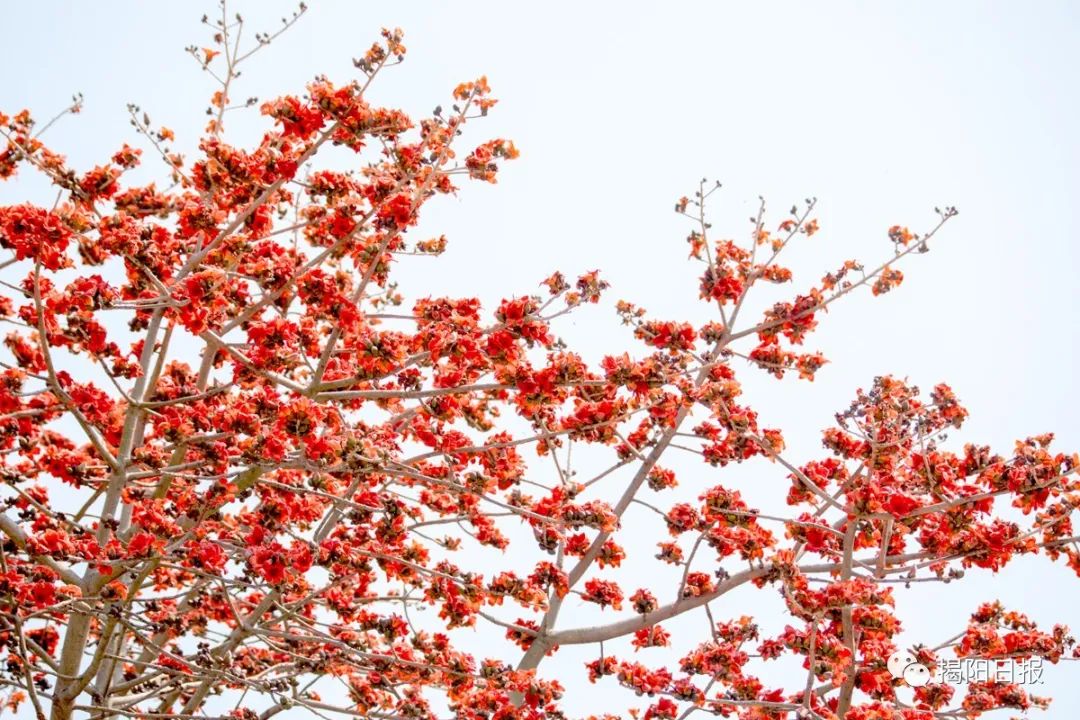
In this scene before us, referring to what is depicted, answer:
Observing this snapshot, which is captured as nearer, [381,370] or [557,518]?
[381,370]

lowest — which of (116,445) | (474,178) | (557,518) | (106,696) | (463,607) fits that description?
(106,696)

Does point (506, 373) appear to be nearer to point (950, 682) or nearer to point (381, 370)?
point (381, 370)

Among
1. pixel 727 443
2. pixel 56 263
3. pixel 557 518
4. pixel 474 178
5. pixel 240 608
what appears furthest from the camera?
pixel 240 608

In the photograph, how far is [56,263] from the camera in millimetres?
4820

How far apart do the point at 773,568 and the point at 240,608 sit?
4472 mm

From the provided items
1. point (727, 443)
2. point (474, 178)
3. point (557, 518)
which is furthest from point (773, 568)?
point (474, 178)

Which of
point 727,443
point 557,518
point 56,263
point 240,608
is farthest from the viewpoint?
point 240,608

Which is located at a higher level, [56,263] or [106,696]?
[56,263]

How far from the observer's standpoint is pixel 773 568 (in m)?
6.11

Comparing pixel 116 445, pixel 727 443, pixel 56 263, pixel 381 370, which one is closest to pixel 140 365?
pixel 116 445

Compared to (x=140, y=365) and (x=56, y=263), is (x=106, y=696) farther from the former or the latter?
(x=56, y=263)

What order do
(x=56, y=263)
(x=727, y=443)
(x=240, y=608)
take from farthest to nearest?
(x=240, y=608) < (x=727, y=443) < (x=56, y=263)

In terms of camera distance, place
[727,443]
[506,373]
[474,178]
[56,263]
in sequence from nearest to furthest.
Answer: [56,263] < [506,373] < [474,178] < [727,443]

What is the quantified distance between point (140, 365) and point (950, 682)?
5973mm
